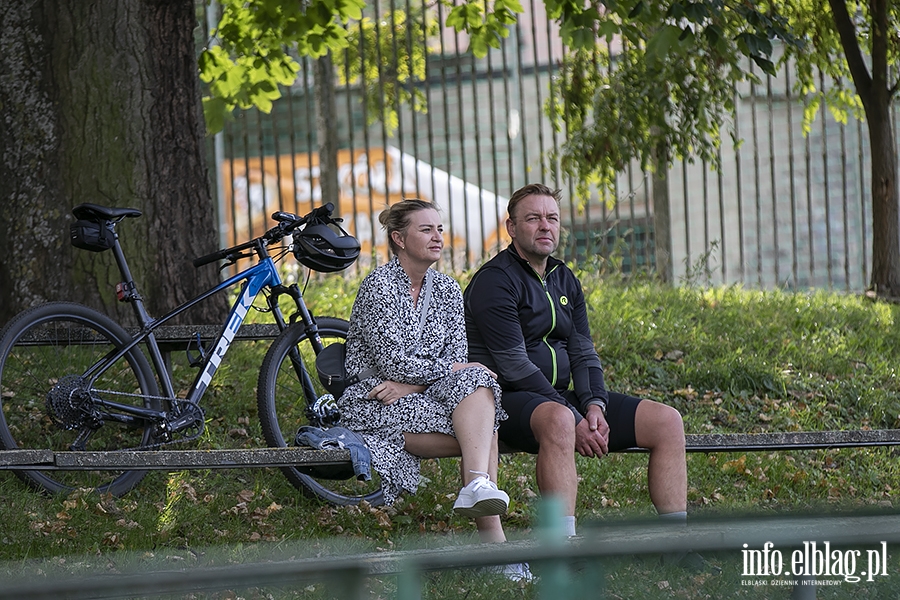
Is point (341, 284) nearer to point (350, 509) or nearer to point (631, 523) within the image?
point (350, 509)

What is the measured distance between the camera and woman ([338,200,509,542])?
433cm

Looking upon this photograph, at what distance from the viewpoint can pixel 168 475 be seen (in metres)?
5.28

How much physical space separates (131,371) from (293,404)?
0.82 meters

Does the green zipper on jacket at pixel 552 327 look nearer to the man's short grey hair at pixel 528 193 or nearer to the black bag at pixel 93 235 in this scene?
the man's short grey hair at pixel 528 193

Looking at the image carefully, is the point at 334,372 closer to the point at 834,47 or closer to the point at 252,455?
the point at 252,455

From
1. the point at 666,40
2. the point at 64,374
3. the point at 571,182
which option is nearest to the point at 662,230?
the point at 571,182

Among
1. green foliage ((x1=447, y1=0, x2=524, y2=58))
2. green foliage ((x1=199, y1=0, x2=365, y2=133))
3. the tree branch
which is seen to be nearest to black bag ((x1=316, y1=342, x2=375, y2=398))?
green foliage ((x1=199, y1=0, x2=365, y2=133))

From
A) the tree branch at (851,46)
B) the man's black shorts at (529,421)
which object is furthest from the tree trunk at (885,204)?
the man's black shorts at (529,421)

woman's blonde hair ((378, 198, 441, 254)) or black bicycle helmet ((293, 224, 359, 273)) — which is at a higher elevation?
woman's blonde hair ((378, 198, 441, 254))

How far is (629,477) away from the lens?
18.7ft

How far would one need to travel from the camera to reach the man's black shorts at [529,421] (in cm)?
446

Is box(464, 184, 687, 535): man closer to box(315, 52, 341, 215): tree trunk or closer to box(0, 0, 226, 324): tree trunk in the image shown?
box(0, 0, 226, 324): tree trunk

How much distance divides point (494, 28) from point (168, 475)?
14.3 ft

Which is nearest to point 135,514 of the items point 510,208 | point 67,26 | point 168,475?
point 168,475
